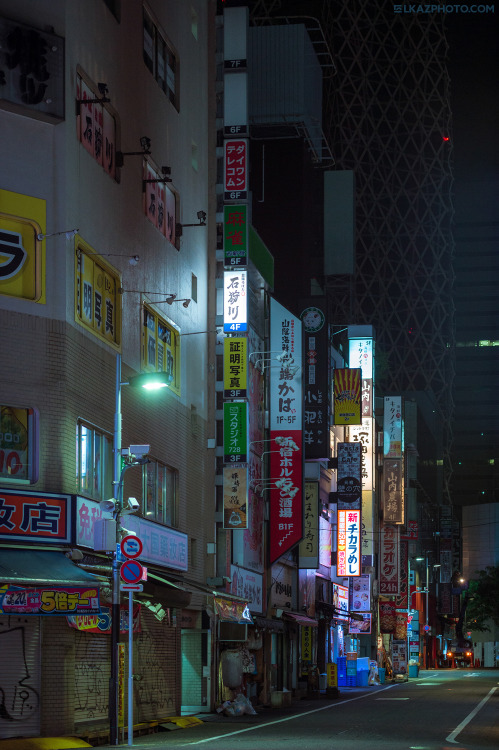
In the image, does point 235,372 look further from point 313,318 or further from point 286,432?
point 313,318

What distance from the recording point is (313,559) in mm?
52125

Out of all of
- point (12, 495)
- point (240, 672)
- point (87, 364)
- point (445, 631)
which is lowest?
point (445, 631)

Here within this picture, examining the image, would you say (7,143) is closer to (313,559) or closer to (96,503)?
(96,503)

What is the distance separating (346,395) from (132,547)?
142 ft

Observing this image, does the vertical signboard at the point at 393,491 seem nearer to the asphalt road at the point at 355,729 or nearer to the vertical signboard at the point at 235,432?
the asphalt road at the point at 355,729

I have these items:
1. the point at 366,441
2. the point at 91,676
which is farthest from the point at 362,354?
the point at 91,676

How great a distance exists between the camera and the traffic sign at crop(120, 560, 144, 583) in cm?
2184

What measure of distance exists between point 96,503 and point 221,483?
43.6ft

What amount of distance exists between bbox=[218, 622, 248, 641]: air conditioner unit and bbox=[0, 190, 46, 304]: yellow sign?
16.3 metres

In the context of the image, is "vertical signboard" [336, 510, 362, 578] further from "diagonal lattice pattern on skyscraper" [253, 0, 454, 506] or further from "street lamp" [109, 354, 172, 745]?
"diagonal lattice pattern on skyscraper" [253, 0, 454, 506]

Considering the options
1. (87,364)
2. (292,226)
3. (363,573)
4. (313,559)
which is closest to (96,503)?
(87,364)

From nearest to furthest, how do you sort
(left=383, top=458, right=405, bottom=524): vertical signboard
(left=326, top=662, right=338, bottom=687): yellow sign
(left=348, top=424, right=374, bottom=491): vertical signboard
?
(left=326, top=662, right=338, bottom=687): yellow sign → (left=348, top=424, right=374, bottom=491): vertical signboard → (left=383, top=458, right=405, bottom=524): vertical signboard

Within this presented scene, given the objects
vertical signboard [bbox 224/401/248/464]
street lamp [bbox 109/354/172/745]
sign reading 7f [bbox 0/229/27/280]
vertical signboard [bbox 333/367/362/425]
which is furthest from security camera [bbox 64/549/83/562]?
vertical signboard [bbox 333/367/362/425]

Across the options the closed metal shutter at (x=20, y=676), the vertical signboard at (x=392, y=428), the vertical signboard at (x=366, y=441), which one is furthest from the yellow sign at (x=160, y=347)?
the vertical signboard at (x=392, y=428)
